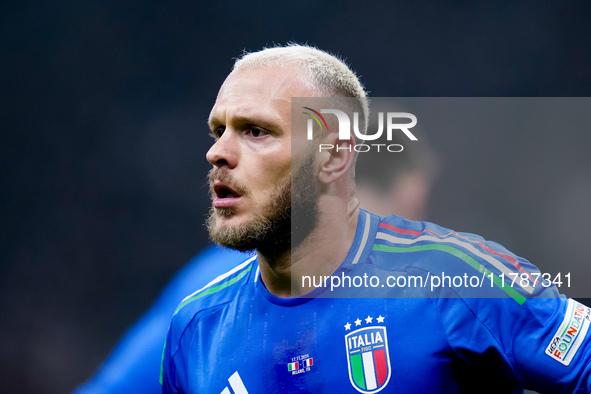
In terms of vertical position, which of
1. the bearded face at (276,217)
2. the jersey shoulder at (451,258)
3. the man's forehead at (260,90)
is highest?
the man's forehead at (260,90)

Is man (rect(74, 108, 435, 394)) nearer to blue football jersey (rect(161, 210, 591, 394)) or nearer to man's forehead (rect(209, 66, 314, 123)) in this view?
blue football jersey (rect(161, 210, 591, 394))

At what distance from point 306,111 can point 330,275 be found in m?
0.47

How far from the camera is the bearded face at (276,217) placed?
1.50 meters

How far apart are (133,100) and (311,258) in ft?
6.54

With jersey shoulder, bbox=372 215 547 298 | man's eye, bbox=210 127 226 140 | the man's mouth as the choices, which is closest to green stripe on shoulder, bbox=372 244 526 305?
jersey shoulder, bbox=372 215 547 298

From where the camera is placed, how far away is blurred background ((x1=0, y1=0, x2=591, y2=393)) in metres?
3.00

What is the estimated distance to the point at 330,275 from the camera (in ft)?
5.25

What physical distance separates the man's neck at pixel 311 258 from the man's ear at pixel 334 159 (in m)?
0.08

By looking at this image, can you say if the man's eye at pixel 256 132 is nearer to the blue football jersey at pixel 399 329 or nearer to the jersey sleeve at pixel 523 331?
the blue football jersey at pixel 399 329

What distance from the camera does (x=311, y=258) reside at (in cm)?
162

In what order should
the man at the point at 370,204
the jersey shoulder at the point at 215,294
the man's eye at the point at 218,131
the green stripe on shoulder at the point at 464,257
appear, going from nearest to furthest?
the green stripe on shoulder at the point at 464,257, the man's eye at the point at 218,131, the jersey shoulder at the point at 215,294, the man at the point at 370,204

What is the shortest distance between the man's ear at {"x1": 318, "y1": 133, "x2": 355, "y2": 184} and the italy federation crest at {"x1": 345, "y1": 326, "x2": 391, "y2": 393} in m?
0.45

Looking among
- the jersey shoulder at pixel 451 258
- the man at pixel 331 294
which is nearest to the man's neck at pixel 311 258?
the man at pixel 331 294

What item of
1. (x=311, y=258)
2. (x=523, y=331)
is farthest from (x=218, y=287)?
(x=523, y=331)
